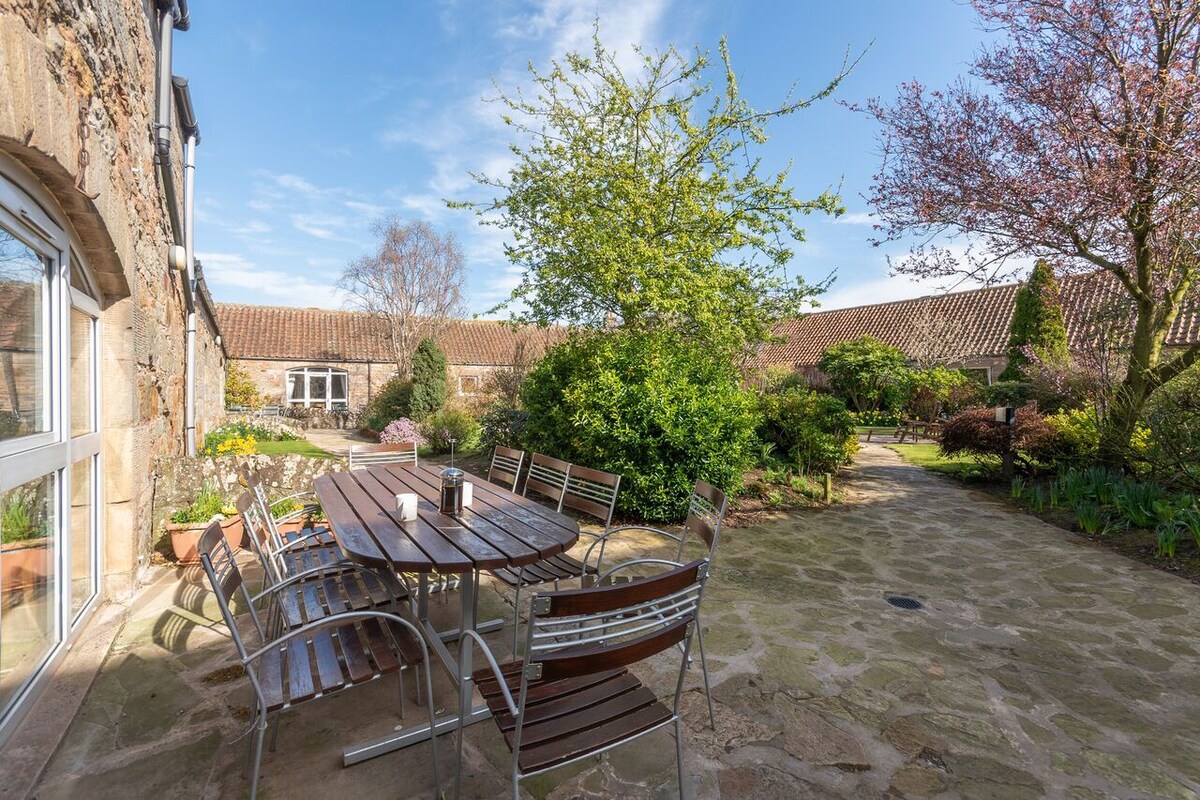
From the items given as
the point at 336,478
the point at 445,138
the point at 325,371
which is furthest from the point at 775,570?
the point at 325,371

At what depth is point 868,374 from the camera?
15.8m

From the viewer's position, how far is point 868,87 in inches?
278

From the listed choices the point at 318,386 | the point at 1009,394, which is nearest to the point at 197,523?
the point at 1009,394

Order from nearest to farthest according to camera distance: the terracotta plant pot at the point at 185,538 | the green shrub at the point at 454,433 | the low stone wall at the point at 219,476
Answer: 1. the terracotta plant pot at the point at 185,538
2. the low stone wall at the point at 219,476
3. the green shrub at the point at 454,433

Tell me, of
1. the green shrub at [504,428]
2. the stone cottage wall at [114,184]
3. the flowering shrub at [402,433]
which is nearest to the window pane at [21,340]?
the stone cottage wall at [114,184]

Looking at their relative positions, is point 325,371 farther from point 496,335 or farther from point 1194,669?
point 1194,669

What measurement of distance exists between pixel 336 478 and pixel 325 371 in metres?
19.5

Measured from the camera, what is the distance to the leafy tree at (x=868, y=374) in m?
15.6

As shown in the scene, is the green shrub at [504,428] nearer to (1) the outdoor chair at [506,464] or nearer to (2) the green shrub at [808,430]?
(1) the outdoor chair at [506,464]

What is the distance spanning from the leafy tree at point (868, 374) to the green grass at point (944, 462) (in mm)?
2912

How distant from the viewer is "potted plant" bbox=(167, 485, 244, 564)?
4324 millimetres

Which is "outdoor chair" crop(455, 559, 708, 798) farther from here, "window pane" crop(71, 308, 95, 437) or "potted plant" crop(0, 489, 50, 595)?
"window pane" crop(71, 308, 95, 437)

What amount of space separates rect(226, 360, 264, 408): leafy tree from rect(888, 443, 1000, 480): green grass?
20.1 metres

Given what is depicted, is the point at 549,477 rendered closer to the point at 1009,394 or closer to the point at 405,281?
the point at 1009,394
